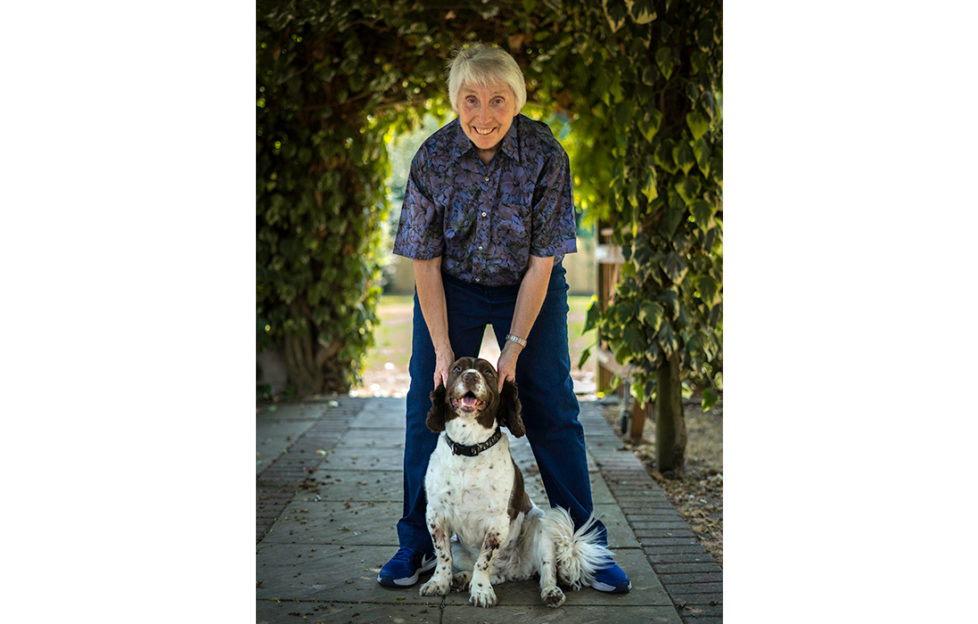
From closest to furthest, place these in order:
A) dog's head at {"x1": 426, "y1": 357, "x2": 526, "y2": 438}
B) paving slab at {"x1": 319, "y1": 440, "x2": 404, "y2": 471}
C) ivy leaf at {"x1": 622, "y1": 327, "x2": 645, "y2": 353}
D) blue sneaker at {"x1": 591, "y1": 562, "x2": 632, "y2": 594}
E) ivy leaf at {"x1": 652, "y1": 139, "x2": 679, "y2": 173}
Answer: dog's head at {"x1": 426, "y1": 357, "x2": 526, "y2": 438}
blue sneaker at {"x1": 591, "y1": 562, "x2": 632, "y2": 594}
ivy leaf at {"x1": 652, "y1": 139, "x2": 679, "y2": 173}
ivy leaf at {"x1": 622, "y1": 327, "x2": 645, "y2": 353}
paving slab at {"x1": 319, "y1": 440, "x2": 404, "y2": 471}

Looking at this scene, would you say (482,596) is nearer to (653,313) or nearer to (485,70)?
(485,70)

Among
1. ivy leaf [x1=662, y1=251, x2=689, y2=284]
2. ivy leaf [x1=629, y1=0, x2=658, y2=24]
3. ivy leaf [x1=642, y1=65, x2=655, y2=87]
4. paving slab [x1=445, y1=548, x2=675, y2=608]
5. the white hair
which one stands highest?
ivy leaf [x1=629, y1=0, x2=658, y2=24]

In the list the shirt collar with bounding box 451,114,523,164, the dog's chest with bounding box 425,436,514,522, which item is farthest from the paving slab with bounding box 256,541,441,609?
the shirt collar with bounding box 451,114,523,164

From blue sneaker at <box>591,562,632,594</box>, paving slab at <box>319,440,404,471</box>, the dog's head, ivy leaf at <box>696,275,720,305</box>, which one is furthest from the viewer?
paving slab at <box>319,440,404,471</box>

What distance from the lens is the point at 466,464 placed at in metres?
2.56

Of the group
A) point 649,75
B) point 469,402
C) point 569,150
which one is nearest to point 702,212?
point 649,75

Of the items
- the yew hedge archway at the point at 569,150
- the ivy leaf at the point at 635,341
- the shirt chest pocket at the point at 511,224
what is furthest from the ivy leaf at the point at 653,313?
the shirt chest pocket at the point at 511,224

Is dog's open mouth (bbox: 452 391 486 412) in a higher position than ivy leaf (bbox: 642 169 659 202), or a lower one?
lower

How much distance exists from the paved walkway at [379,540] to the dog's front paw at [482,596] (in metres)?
0.03

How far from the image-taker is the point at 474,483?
256 cm

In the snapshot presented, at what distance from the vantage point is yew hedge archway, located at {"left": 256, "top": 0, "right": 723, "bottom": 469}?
371 centimetres

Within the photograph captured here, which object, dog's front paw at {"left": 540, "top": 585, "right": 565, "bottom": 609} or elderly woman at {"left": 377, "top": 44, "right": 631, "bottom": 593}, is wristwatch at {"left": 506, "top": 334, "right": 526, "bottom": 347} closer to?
elderly woman at {"left": 377, "top": 44, "right": 631, "bottom": 593}

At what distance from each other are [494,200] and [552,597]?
3.93ft

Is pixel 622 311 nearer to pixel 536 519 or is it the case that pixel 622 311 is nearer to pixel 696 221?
pixel 696 221
